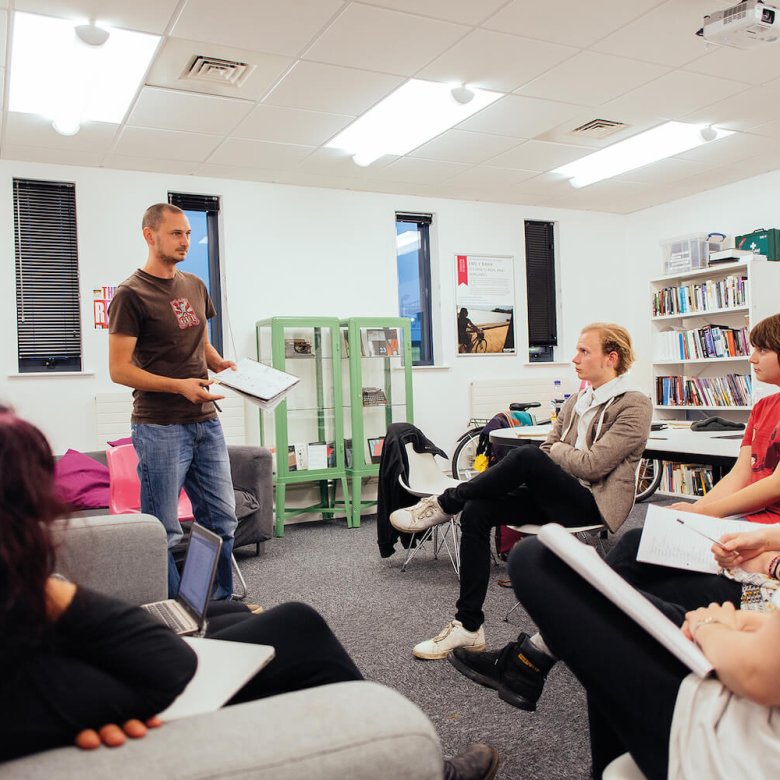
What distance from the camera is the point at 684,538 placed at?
71.1 inches

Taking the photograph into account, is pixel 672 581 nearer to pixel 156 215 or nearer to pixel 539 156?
pixel 156 215

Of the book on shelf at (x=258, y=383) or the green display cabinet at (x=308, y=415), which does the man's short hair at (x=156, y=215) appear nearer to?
the book on shelf at (x=258, y=383)

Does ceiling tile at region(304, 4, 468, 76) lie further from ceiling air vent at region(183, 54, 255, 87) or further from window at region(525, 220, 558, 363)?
window at region(525, 220, 558, 363)

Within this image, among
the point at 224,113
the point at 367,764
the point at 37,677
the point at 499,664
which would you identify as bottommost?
the point at 499,664

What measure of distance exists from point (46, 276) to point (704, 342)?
490 cm

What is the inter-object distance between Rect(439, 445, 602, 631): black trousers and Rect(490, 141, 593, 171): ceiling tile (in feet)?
9.50

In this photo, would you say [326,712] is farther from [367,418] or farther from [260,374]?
[367,418]

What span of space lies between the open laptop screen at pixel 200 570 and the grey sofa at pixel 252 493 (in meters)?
2.36

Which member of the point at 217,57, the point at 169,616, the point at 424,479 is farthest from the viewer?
the point at 424,479

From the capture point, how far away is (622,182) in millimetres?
5781

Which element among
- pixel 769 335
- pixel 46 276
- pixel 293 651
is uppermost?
pixel 46 276

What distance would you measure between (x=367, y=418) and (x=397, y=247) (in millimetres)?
1480

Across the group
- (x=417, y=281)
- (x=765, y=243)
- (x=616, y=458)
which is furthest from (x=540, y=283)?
(x=616, y=458)

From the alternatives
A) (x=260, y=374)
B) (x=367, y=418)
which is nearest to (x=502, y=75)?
(x=260, y=374)
